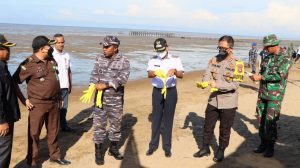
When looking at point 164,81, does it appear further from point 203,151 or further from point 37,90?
point 37,90

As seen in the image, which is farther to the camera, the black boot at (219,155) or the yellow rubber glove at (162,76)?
the black boot at (219,155)

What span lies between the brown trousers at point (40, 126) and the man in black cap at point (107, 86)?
24.3 inches

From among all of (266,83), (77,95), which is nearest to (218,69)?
(266,83)

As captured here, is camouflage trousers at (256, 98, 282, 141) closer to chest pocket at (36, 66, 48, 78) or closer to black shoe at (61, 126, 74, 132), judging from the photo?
chest pocket at (36, 66, 48, 78)

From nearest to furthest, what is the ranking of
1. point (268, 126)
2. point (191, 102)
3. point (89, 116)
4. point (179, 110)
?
point (268, 126)
point (89, 116)
point (179, 110)
point (191, 102)

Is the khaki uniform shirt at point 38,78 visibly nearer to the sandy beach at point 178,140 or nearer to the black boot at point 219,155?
the sandy beach at point 178,140

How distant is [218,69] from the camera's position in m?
5.61

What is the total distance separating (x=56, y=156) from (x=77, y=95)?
712 centimetres

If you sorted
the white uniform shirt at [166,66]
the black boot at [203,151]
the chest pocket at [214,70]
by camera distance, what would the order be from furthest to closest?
the black boot at [203,151] → the white uniform shirt at [166,66] → the chest pocket at [214,70]

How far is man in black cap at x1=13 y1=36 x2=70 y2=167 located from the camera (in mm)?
5090

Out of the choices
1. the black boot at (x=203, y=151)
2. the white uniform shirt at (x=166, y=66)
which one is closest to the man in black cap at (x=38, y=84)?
the white uniform shirt at (x=166, y=66)

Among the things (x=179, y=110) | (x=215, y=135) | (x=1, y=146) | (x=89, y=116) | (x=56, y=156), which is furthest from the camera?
(x=179, y=110)

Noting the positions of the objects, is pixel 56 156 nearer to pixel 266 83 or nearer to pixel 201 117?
pixel 266 83

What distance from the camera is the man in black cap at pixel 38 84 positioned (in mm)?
5090
